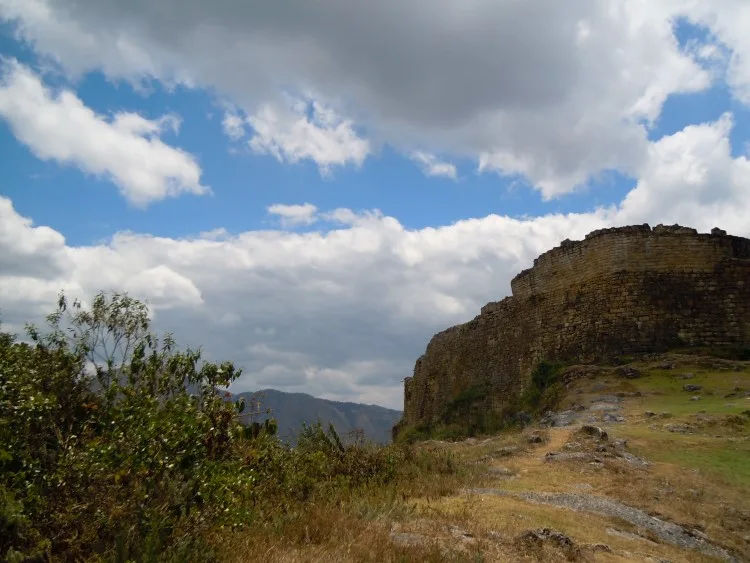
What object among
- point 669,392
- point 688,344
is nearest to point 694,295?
point 688,344

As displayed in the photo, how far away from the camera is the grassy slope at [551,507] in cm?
470

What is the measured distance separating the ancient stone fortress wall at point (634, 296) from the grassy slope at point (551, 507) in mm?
5771

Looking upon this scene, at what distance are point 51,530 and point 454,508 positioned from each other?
4.21 m

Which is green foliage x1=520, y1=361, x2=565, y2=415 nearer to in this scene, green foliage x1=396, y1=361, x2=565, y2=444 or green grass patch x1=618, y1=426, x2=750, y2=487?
green foliage x1=396, y1=361, x2=565, y2=444

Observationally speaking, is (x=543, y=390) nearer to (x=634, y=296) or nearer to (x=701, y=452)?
(x=634, y=296)

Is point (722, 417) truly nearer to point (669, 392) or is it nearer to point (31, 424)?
point (669, 392)

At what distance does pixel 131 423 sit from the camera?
15.4 feet

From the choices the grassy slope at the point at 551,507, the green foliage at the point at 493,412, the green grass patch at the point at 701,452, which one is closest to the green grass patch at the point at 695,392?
the grassy slope at the point at 551,507

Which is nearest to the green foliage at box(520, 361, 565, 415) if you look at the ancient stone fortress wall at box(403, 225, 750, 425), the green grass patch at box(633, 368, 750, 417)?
the ancient stone fortress wall at box(403, 225, 750, 425)

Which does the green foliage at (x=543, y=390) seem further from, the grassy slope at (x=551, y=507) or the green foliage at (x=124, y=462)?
the green foliage at (x=124, y=462)

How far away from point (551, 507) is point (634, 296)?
1520cm

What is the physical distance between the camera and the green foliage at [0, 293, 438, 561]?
149 inches

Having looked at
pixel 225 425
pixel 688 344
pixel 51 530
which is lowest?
pixel 51 530

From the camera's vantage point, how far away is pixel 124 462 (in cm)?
434
